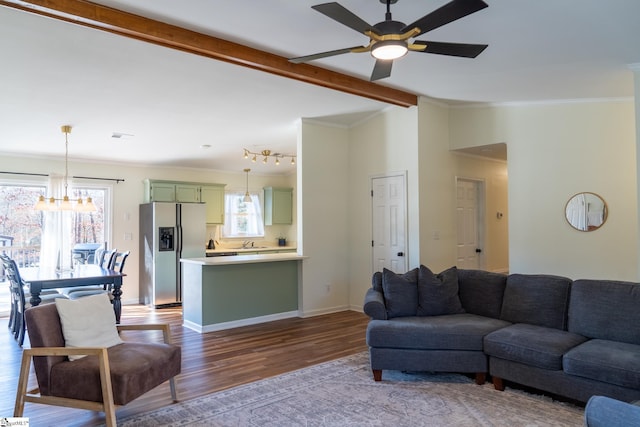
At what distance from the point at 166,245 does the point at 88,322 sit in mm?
4223

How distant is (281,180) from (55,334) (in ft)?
22.6

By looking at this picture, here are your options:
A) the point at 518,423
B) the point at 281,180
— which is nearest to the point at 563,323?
the point at 518,423

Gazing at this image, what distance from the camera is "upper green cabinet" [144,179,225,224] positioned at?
748 cm

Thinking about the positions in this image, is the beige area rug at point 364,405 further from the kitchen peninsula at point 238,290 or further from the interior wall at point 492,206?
the interior wall at point 492,206

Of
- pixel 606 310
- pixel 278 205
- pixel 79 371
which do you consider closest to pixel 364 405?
pixel 79 371

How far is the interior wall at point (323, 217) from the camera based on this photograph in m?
6.08

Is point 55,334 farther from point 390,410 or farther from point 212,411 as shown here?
point 390,410

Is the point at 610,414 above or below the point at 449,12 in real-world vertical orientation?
below

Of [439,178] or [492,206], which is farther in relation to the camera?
[492,206]

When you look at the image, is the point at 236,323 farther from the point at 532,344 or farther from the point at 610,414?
the point at 610,414

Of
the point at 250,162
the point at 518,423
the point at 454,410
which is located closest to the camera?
the point at 518,423

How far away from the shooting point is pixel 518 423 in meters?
2.79

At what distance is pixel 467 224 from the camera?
21.3ft

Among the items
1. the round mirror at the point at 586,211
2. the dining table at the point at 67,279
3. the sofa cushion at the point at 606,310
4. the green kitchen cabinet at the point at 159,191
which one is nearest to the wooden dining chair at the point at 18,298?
the dining table at the point at 67,279
